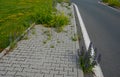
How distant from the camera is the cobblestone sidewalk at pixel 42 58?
233 inches

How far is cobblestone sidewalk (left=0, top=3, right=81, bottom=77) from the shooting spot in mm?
5914

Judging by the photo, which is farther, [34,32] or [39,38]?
[34,32]

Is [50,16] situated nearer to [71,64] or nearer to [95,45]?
[95,45]

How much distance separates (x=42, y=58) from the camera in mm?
7008

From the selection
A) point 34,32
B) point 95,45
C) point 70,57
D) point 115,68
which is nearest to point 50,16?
point 34,32

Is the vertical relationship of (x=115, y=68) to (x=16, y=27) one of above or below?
above

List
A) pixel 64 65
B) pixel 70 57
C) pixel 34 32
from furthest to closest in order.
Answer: pixel 34 32 → pixel 70 57 → pixel 64 65

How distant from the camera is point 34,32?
10531 millimetres

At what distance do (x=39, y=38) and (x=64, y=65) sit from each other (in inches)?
133

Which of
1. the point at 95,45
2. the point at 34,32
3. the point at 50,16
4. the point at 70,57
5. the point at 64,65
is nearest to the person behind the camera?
the point at 64,65

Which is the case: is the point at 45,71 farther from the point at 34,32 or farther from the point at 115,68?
the point at 34,32

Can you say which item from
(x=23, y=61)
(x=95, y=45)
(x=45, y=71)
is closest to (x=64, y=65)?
(x=45, y=71)

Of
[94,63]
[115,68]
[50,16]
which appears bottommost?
[50,16]

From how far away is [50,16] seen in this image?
12820 mm
